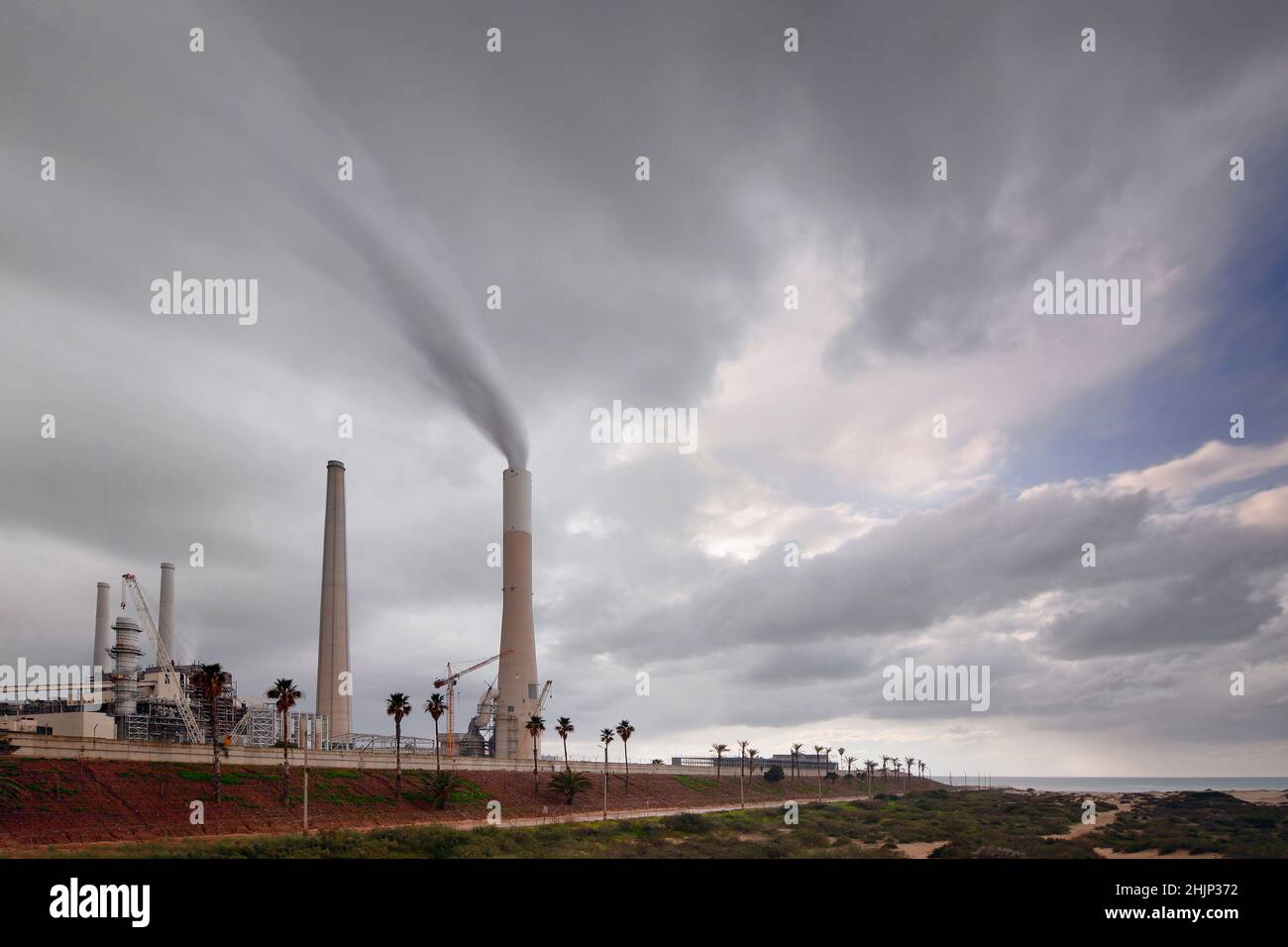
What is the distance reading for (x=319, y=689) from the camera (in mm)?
114500

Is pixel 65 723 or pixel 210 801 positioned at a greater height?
pixel 65 723

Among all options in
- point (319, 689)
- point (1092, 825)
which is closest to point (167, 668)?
point (319, 689)

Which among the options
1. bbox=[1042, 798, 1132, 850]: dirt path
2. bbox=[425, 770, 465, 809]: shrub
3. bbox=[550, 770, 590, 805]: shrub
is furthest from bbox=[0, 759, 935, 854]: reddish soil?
bbox=[1042, 798, 1132, 850]: dirt path

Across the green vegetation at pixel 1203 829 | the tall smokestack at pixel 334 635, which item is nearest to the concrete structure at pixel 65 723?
the tall smokestack at pixel 334 635

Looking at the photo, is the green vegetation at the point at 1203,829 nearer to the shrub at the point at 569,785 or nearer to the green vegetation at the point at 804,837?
the green vegetation at the point at 804,837

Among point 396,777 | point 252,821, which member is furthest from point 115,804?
point 396,777

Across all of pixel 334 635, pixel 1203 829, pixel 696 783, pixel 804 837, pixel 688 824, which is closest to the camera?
pixel 804 837

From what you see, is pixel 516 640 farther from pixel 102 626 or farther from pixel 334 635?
pixel 102 626

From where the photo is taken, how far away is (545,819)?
82.6 m

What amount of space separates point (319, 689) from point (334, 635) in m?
7.46

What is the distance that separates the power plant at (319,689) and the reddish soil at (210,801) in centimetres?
795

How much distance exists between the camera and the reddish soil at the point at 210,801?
52.1 m
